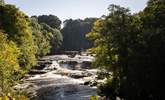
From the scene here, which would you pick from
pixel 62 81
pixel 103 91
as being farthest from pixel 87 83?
pixel 103 91

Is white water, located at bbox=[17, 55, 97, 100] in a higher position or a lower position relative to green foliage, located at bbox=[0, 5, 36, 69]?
lower

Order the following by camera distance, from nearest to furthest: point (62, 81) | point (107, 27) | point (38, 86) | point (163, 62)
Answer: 1. point (163, 62)
2. point (107, 27)
3. point (38, 86)
4. point (62, 81)

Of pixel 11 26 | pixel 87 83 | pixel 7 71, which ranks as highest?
pixel 11 26

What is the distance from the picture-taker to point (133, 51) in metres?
40.8

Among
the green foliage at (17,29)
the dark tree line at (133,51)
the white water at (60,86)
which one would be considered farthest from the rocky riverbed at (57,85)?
the dark tree line at (133,51)

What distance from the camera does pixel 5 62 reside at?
5034 centimetres

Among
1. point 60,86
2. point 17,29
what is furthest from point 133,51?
point 17,29

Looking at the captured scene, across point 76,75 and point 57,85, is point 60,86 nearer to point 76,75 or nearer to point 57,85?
point 57,85

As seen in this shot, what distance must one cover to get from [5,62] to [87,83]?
25946mm

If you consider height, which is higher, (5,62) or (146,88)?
(5,62)

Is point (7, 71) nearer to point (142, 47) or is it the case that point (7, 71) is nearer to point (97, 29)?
point (97, 29)

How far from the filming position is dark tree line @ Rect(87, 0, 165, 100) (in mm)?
38500

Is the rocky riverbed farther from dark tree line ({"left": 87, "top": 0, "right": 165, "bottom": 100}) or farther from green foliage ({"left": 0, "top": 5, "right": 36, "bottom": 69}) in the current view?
dark tree line ({"left": 87, "top": 0, "right": 165, "bottom": 100})

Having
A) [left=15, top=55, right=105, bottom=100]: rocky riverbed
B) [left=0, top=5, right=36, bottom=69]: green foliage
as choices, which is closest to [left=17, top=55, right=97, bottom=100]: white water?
[left=15, top=55, right=105, bottom=100]: rocky riverbed
